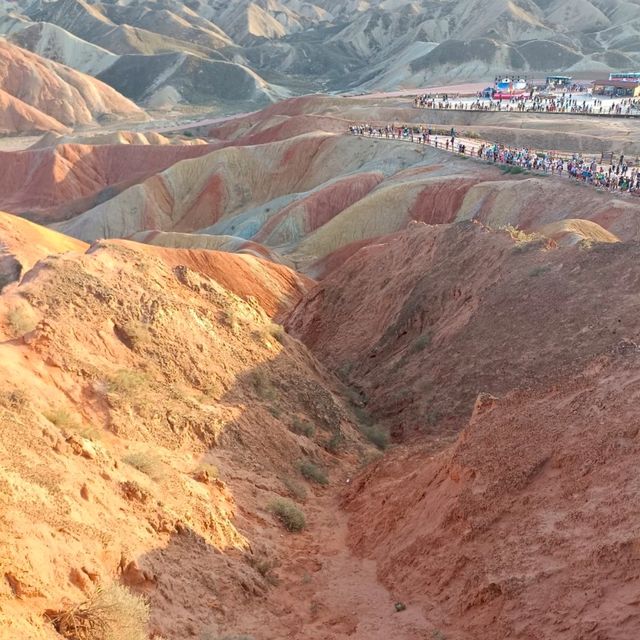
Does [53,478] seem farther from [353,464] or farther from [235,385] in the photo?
[353,464]

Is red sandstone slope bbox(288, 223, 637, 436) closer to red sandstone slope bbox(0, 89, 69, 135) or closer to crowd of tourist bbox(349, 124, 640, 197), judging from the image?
crowd of tourist bbox(349, 124, 640, 197)

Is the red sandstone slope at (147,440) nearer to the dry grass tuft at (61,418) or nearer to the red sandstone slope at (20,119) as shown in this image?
the dry grass tuft at (61,418)

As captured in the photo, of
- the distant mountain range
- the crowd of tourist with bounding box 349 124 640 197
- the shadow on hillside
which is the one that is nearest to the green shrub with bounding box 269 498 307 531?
the shadow on hillside

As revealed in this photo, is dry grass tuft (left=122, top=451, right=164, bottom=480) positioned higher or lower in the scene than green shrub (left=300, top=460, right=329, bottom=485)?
higher

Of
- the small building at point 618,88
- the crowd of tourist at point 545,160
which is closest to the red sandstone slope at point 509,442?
the crowd of tourist at point 545,160

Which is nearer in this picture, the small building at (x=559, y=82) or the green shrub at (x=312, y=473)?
the green shrub at (x=312, y=473)

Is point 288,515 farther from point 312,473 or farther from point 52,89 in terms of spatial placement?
point 52,89
